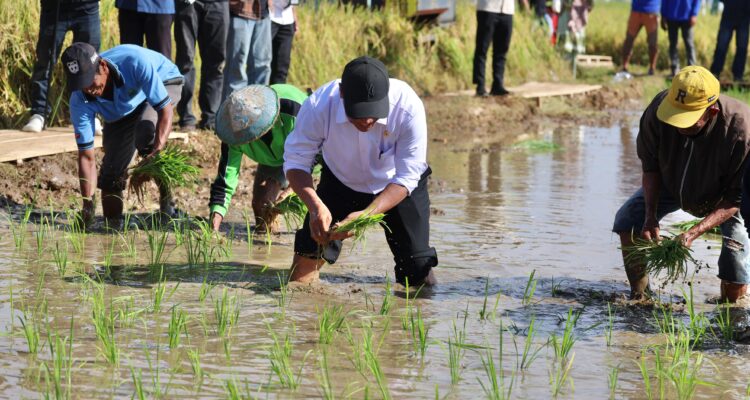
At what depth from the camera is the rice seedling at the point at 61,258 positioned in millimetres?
5680

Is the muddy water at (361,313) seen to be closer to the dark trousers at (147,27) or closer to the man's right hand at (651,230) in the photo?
the man's right hand at (651,230)

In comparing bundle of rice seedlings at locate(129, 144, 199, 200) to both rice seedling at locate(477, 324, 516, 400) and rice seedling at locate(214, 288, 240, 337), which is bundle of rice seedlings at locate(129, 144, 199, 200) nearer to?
rice seedling at locate(214, 288, 240, 337)

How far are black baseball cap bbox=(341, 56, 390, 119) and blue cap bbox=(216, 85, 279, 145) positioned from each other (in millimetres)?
1105

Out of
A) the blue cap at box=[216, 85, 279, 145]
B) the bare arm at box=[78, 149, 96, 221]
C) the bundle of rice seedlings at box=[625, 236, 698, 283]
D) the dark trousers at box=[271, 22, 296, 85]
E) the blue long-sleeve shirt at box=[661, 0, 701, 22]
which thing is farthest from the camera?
the blue long-sleeve shirt at box=[661, 0, 701, 22]

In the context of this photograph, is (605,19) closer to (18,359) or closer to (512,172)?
(512,172)

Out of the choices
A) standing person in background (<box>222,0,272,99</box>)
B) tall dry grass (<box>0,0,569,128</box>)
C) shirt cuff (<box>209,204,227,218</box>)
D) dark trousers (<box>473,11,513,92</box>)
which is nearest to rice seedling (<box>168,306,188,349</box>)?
shirt cuff (<box>209,204,227,218</box>)

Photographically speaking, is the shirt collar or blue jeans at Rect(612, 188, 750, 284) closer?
the shirt collar

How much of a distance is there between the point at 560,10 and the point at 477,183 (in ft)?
26.3

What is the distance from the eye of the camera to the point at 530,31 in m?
16.5

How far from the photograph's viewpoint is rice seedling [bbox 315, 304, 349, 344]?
472cm

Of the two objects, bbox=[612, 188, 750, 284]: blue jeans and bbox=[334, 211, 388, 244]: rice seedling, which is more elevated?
bbox=[334, 211, 388, 244]: rice seedling

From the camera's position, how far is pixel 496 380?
417 centimetres

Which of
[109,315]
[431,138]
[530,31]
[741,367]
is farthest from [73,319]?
[530,31]

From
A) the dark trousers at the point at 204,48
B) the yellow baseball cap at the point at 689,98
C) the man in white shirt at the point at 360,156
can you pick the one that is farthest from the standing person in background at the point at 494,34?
the yellow baseball cap at the point at 689,98
